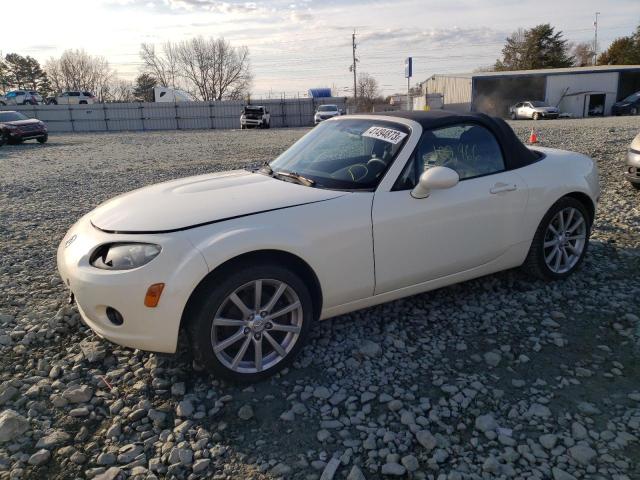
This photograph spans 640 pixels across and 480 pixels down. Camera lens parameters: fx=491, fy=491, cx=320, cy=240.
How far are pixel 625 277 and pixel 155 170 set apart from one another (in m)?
10.7

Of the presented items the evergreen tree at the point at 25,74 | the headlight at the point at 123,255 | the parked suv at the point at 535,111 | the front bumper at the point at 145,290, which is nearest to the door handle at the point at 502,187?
the front bumper at the point at 145,290

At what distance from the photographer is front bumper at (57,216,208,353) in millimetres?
2648

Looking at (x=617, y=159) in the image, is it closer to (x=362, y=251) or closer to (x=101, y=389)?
(x=362, y=251)

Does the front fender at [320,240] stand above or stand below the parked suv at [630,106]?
below

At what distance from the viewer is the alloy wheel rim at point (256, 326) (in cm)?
286

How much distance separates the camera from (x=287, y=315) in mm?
3094

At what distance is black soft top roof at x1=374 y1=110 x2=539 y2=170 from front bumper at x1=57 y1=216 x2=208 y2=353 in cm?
203

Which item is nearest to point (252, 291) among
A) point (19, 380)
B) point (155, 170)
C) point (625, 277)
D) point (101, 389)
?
point (101, 389)

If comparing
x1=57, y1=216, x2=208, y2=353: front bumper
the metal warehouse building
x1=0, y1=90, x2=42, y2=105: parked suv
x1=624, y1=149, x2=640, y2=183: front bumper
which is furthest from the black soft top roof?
x1=0, y1=90, x2=42, y2=105: parked suv

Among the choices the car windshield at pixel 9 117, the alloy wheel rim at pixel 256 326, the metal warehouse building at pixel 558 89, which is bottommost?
the alloy wheel rim at pixel 256 326

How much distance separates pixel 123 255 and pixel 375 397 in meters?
1.65

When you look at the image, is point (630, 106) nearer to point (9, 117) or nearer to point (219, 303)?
point (9, 117)

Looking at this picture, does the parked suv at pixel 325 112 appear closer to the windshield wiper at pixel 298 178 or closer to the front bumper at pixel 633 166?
the front bumper at pixel 633 166

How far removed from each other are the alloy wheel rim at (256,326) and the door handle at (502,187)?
1.76 metres
